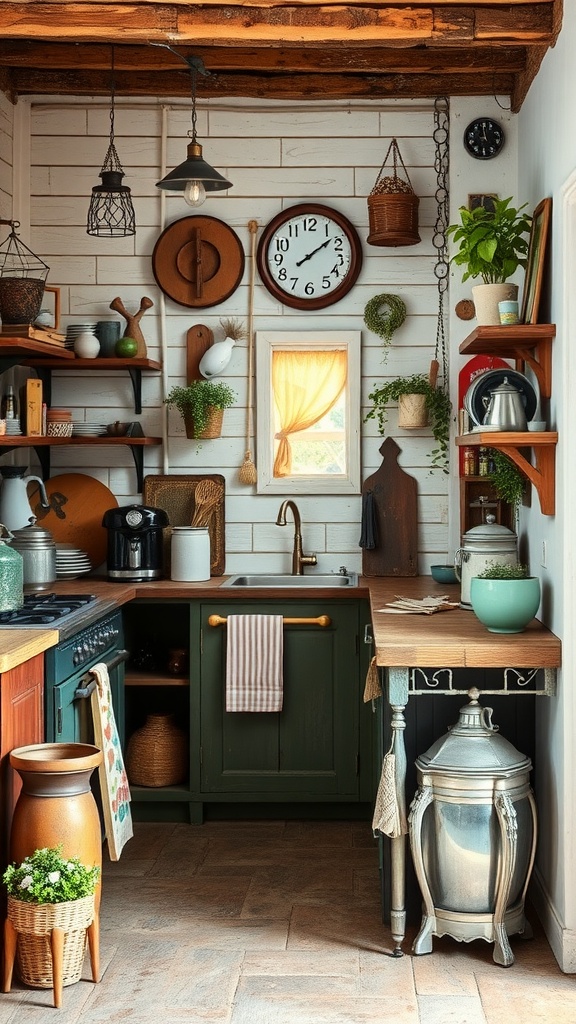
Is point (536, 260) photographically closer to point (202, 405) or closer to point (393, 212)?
point (393, 212)

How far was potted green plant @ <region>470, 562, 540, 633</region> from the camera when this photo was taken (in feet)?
11.5

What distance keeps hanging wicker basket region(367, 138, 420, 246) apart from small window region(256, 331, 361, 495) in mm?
449

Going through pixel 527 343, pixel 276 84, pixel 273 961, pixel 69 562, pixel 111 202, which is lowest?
pixel 273 961

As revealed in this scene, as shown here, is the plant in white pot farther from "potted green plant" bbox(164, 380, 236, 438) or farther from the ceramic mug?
the ceramic mug

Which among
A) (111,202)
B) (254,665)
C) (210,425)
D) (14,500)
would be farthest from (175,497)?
(111,202)

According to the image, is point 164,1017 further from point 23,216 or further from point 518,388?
point 23,216

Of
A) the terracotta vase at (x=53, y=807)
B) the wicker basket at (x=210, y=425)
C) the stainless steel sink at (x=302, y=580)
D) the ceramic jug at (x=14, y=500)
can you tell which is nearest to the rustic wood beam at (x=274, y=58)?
the wicker basket at (x=210, y=425)

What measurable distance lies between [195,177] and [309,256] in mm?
1075

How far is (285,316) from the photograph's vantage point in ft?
16.8

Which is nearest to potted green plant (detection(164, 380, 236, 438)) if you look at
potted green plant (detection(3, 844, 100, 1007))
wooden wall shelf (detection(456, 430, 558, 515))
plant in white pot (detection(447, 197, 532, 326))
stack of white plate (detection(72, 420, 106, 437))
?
stack of white plate (detection(72, 420, 106, 437))

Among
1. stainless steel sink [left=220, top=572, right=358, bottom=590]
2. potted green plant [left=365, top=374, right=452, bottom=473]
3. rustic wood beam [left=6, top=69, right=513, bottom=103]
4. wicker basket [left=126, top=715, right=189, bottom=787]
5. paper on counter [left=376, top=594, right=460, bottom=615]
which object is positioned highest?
rustic wood beam [left=6, top=69, right=513, bottom=103]

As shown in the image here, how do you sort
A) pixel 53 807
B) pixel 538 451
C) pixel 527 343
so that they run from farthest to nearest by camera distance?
pixel 527 343, pixel 538 451, pixel 53 807

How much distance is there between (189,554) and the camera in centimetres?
484

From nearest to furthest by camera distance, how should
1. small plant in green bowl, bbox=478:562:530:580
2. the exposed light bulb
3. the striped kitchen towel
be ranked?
Answer: small plant in green bowl, bbox=478:562:530:580
the exposed light bulb
the striped kitchen towel
